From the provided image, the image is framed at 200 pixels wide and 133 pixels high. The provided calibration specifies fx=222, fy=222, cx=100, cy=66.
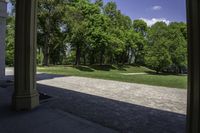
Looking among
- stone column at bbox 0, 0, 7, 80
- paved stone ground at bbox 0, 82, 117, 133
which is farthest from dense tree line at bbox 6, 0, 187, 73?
paved stone ground at bbox 0, 82, 117, 133

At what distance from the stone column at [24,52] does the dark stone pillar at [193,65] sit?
4.22 metres

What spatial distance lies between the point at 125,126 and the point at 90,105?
213 centimetres

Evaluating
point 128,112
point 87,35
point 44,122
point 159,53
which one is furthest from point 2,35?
point 159,53

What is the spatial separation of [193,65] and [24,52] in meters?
4.37

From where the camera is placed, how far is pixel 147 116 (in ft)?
18.1

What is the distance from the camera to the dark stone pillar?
8.59ft

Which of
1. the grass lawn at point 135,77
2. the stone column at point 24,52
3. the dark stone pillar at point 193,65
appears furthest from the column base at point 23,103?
the grass lawn at point 135,77

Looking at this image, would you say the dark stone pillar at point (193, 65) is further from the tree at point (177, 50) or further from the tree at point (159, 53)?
the tree at point (177, 50)

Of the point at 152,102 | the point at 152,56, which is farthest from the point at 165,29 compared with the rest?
the point at 152,102

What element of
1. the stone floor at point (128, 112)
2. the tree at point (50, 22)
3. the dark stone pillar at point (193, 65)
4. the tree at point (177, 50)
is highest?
the tree at point (50, 22)

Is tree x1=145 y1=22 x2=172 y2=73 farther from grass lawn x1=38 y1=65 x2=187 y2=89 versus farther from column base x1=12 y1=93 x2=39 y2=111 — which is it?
column base x1=12 y1=93 x2=39 y2=111

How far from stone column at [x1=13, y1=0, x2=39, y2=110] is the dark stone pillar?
13.8 ft

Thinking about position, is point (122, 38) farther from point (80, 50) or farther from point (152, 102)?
point (152, 102)

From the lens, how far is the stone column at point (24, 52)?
572 cm
